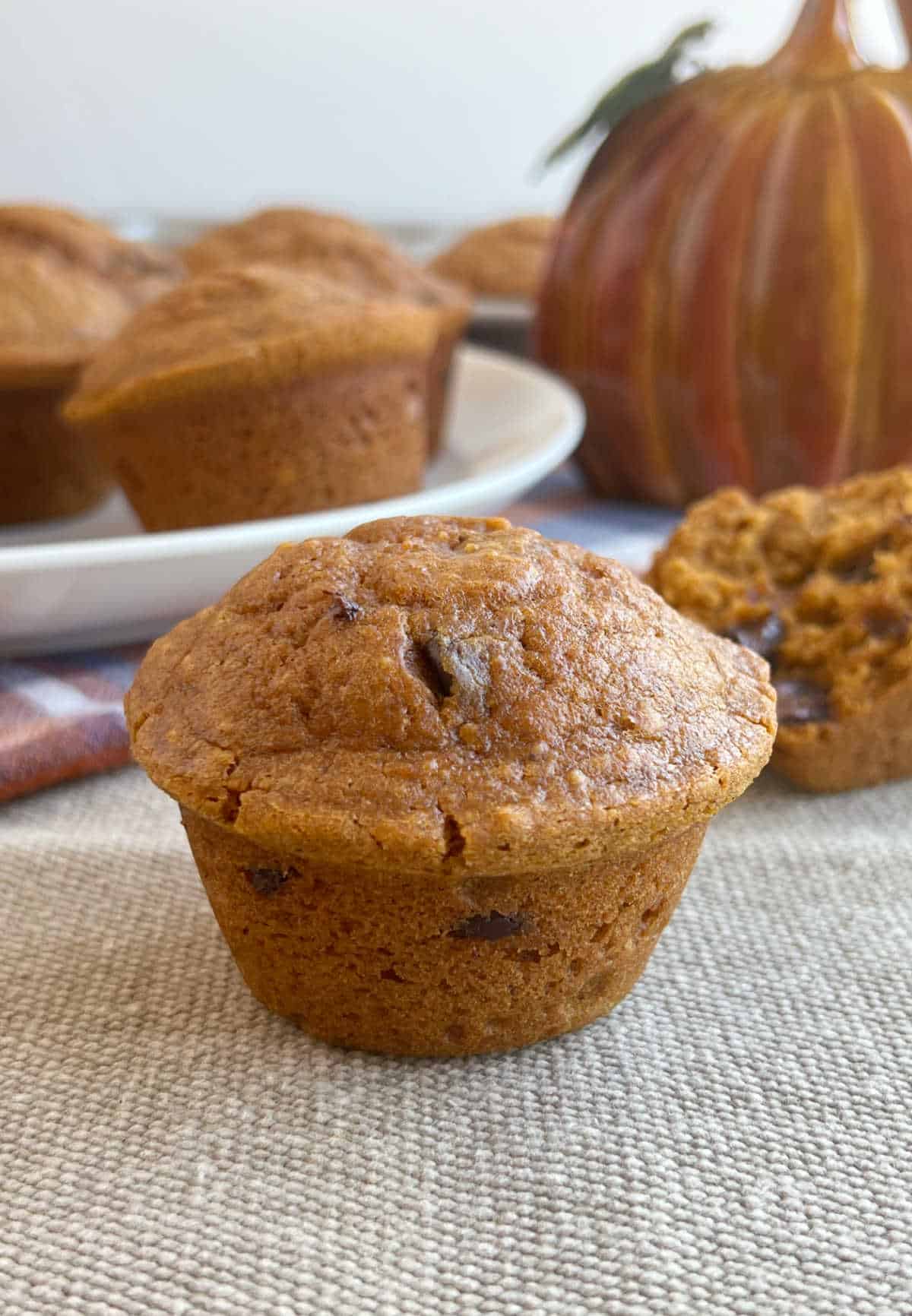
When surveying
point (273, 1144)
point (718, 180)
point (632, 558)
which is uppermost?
point (718, 180)

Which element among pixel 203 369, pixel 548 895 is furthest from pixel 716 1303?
pixel 203 369

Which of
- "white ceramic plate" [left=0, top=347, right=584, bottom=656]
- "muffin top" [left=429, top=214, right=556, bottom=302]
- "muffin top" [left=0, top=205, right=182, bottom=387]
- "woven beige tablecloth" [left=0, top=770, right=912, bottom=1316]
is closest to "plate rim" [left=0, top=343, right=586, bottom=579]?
"white ceramic plate" [left=0, top=347, right=584, bottom=656]

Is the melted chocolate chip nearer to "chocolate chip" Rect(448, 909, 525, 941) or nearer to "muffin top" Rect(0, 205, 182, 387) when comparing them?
"chocolate chip" Rect(448, 909, 525, 941)

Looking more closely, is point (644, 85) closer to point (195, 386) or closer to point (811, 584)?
point (195, 386)

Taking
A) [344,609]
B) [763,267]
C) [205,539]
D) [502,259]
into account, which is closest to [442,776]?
[344,609]

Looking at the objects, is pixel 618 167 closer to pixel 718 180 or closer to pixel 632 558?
pixel 718 180
